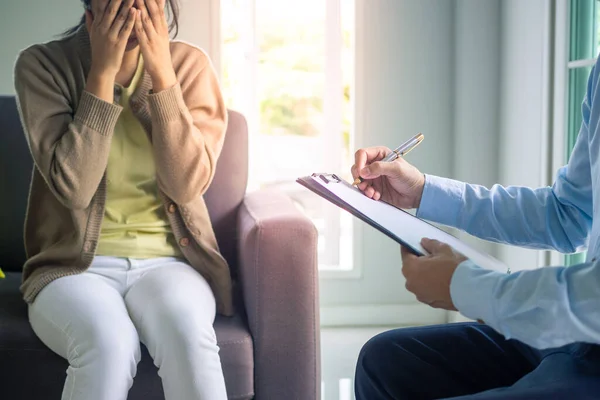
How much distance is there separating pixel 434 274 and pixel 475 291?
0.20ft

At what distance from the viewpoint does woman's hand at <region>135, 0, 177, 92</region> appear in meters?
1.58

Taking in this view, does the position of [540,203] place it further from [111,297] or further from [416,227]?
[111,297]

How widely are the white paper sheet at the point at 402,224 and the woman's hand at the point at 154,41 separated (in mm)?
672

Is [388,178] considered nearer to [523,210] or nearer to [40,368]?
[523,210]

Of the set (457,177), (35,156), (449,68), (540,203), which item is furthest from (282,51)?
(540,203)

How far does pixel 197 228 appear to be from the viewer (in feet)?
5.41

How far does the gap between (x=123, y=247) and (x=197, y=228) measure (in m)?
0.17

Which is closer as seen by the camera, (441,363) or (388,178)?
(441,363)

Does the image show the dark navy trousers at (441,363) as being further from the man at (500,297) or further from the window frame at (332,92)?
the window frame at (332,92)

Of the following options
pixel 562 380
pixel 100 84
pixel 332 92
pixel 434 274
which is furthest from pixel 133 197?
pixel 332 92

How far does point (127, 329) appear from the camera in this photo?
53.4 inches

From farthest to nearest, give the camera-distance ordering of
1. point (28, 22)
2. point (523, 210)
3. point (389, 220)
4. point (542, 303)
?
point (28, 22), point (523, 210), point (389, 220), point (542, 303)

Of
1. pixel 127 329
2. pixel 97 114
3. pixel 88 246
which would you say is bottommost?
pixel 127 329

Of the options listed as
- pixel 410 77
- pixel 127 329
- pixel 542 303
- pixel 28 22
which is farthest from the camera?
pixel 410 77
